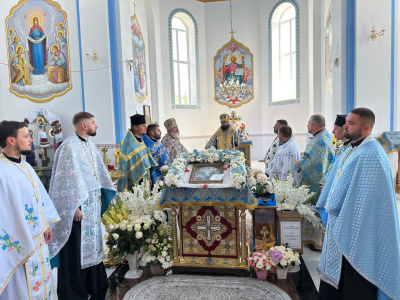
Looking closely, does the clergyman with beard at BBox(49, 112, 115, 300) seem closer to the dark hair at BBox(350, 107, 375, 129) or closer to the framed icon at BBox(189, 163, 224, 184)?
the framed icon at BBox(189, 163, 224, 184)

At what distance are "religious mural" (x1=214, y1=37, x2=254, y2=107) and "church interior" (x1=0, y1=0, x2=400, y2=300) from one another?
0.16 ft

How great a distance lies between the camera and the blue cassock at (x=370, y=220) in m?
2.25

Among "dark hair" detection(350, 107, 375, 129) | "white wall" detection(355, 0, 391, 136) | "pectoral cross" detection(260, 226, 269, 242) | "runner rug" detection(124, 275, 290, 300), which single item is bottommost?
"runner rug" detection(124, 275, 290, 300)

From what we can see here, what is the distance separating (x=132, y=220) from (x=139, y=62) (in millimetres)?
8813

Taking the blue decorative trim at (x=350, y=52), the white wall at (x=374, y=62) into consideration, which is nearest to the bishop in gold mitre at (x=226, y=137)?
the blue decorative trim at (x=350, y=52)

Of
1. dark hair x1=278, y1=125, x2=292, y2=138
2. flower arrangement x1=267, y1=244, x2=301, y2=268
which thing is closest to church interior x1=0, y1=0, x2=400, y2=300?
flower arrangement x1=267, y1=244, x2=301, y2=268

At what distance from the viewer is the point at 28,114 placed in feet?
30.5

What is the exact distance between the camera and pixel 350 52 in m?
7.41

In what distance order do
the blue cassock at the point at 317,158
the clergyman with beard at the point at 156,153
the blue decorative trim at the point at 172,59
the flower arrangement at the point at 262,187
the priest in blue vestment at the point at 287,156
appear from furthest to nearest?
the blue decorative trim at the point at 172,59, the clergyman with beard at the point at 156,153, the priest in blue vestment at the point at 287,156, the blue cassock at the point at 317,158, the flower arrangement at the point at 262,187

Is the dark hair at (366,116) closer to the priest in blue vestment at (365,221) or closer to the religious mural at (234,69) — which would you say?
the priest in blue vestment at (365,221)

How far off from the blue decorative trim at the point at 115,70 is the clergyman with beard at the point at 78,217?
623 cm

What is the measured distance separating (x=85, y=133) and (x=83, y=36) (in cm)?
716

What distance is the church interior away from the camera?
24.2 ft

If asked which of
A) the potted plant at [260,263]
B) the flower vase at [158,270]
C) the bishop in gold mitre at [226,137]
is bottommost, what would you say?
the flower vase at [158,270]
